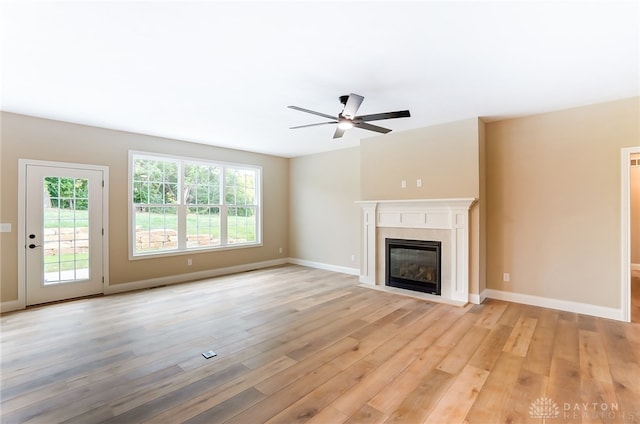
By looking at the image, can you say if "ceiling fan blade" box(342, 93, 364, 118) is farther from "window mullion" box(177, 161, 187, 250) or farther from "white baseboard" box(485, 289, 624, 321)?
"window mullion" box(177, 161, 187, 250)

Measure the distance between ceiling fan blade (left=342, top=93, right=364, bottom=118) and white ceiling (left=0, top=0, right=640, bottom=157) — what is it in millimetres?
219

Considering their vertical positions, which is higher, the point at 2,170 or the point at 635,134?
the point at 635,134

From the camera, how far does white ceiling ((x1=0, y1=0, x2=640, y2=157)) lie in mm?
2033

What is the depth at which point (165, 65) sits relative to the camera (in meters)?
2.77

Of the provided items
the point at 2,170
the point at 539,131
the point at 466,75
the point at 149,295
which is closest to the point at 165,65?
the point at 466,75

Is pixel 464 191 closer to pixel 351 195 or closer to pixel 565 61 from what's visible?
pixel 565 61

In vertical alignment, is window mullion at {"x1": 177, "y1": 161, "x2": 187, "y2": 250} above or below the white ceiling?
below

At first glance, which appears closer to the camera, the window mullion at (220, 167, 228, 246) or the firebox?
the firebox

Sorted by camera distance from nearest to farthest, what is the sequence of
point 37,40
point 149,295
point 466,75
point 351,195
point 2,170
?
point 37,40
point 466,75
point 2,170
point 149,295
point 351,195

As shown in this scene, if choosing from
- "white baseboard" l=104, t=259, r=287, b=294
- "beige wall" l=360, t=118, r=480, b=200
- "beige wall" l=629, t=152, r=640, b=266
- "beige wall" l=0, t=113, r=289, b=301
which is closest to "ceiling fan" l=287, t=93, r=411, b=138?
"beige wall" l=360, t=118, r=480, b=200

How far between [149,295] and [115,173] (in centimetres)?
210

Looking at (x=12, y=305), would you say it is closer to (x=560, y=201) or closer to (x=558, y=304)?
(x=558, y=304)

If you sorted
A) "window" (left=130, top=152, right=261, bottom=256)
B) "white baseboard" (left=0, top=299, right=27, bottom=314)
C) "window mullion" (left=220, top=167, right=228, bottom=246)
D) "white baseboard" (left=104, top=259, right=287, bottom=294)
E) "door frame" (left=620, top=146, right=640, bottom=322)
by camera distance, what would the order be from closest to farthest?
"door frame" (left=620, top=146, right=640, bottom=322) < "white baseboard" (left=0, top=299, right=27, bottom=314) < "white baseboard" (left=104, top=259, right=287, bottom=294) < "window" (left=130, top=152, right=261, bottom=256) < "window mullion" (left=220, top=167, right=228, bottom=246)

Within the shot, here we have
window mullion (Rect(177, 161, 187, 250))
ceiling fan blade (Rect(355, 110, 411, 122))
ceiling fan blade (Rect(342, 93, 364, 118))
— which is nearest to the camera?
ceiling fan blade (Rect(342, 93, 364, 118))
